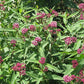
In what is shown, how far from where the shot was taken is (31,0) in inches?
172

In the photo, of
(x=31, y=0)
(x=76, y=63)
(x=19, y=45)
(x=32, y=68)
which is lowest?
(x=32, y=68)

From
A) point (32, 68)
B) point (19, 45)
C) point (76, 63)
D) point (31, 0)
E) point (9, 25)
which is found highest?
A: point (31, 0)

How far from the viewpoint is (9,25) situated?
3281 mm

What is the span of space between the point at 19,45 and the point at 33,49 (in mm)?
297

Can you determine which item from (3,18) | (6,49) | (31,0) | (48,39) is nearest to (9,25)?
(3,18)

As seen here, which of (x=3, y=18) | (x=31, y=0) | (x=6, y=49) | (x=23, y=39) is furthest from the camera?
(x=31, y=0)

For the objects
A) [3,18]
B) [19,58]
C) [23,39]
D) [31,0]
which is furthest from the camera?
[31,0]

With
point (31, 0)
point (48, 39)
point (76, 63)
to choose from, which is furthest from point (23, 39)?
point (31, 0)

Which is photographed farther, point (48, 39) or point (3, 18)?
point (3, 18)

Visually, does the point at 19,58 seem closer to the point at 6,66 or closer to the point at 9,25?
the point at 6,66

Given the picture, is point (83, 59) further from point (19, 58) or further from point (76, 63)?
point (19, 58)

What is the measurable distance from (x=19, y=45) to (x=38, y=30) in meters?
0.45

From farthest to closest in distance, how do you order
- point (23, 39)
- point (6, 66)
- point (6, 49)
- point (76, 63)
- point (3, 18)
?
point (3, 18), point (6, 49), point (23, 39), point (6, 66), point (76, 63)

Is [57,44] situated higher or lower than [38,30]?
lower
